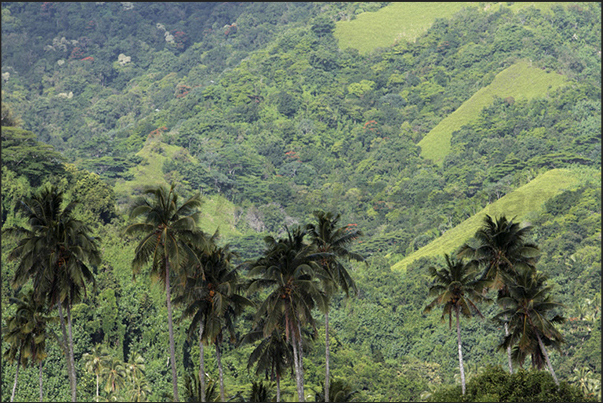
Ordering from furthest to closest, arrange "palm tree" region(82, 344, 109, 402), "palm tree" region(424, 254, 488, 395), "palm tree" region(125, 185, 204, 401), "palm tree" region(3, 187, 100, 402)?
"palm tree" region(82, 344, 109, 402)
"palm tree" region(424, 254, 488, 395)
"palm tree" region(3, 187, 100, 402)
"palm tree" region(125, 185, 204, 401)

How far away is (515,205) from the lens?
185 metres

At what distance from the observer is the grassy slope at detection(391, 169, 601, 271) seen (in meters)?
180

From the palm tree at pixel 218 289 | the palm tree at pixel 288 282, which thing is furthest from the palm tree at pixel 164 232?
the palm tree at pixel 288 282

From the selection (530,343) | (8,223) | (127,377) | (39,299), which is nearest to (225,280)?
(39,299)

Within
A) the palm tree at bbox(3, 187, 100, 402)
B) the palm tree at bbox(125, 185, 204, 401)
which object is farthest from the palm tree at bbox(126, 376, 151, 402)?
the palm tree at bbox(125, 185, 204, 401)

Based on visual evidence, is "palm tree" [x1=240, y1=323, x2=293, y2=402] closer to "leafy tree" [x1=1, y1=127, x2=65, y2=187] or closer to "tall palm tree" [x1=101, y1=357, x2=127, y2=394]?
"tall palm tree" [x1=101, y1=357, x2=127, y2=394]

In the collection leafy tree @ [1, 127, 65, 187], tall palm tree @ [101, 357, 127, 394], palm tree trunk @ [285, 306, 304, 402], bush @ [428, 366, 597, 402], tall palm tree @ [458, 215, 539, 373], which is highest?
leafy tree @ [1, 127, 65, 187]

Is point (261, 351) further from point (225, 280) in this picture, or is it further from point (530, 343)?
point (530, 343)

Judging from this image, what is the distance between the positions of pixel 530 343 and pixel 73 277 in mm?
33883

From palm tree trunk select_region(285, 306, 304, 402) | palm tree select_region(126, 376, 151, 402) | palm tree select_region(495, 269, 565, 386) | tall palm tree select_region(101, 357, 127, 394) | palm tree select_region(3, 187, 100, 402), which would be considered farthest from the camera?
palm tree select_region(126, 376, 151, 402)

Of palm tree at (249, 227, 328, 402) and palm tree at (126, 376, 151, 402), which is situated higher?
palm tree at (249, 227, 328, 402)

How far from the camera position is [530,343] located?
6372 cm

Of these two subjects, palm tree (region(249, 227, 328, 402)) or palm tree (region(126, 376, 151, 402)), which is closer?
palm tree (region(249, 227, 328, 402))

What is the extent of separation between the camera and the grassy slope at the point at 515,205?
179625 millimetres
